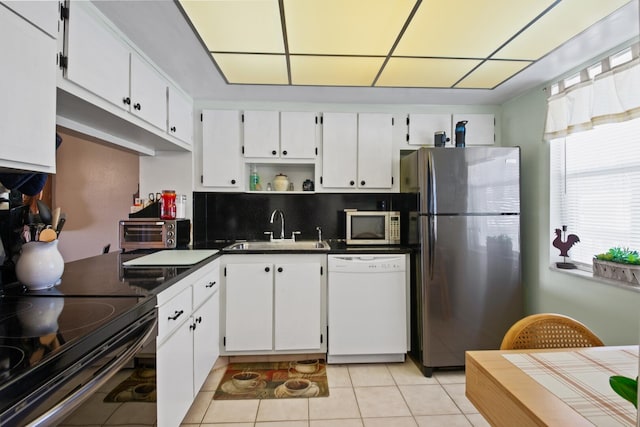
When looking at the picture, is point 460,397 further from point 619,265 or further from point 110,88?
point 110,88

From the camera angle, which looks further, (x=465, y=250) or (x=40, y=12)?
(x=465, y=250)

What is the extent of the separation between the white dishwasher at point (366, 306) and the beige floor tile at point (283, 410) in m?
0.54

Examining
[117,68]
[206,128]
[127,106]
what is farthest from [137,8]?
[206,128]

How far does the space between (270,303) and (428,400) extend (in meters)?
1.31

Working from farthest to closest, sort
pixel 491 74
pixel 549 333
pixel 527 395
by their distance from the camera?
pixel 491 74
pixel 549 333
pixel 527 395

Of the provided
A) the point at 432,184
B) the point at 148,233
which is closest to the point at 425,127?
the point at 432,184

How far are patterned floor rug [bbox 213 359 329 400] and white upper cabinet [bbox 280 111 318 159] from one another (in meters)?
1.80

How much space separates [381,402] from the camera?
80.0 inches

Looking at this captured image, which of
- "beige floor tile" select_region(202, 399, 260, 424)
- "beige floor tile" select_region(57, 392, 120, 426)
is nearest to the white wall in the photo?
"beige floor tile" select_region(202, 399, 260, 424)

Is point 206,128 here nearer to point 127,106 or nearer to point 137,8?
point 127,106

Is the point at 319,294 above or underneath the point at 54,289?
underneath

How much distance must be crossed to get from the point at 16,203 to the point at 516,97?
354 centimetres

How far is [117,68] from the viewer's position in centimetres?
167

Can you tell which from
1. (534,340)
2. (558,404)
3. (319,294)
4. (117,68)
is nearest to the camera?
(558,404)
